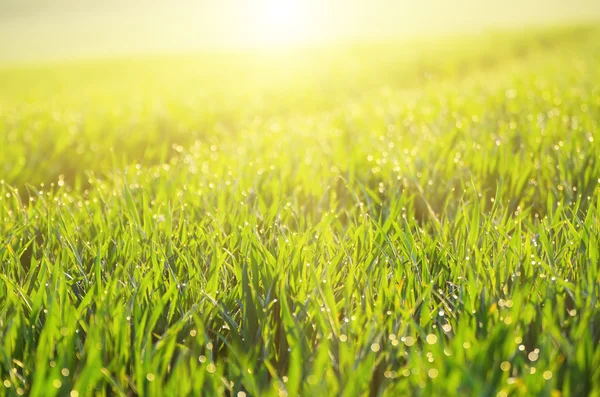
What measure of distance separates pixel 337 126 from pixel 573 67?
175 inches

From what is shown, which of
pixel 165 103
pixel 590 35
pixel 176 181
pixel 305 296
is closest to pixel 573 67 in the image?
pixel 165 103

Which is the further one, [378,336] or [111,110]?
[111,110]

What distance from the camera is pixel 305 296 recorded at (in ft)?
4.66

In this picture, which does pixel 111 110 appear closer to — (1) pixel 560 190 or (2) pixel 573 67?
(1) pixel 560 190

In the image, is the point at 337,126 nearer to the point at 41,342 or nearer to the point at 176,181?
the point at 176,181

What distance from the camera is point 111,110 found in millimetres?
5559

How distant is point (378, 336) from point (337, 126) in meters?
3.16

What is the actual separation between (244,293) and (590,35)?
16.6 metres

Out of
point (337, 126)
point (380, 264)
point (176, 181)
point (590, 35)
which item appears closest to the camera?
point (380, 264)

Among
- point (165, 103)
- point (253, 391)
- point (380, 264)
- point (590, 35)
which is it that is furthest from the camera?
point (590, 35)

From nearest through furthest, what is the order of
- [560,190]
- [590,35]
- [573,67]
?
[560,190] < [573,67] < [590,35]

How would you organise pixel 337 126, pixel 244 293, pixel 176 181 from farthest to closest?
1. pixel 337 126
2. pixel 176 181
3. pixel 244 293

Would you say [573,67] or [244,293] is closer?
[244,293]

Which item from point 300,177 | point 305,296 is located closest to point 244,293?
point 305,296
